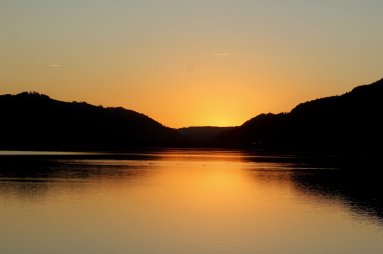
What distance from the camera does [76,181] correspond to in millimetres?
62062

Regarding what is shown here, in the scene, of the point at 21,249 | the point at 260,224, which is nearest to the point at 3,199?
the point at 21,249

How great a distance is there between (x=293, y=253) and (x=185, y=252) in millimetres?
5321

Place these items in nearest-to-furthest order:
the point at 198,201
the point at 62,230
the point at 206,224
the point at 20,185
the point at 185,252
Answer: the point at 185,252 < the point at 62,230 < the point at 206,224 < the point at 198,201 < the point at 20,185

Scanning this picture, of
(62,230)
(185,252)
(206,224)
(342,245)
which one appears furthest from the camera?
(206,224)

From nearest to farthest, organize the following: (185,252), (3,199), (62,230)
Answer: (185,252)
(62,230)
(3,199)

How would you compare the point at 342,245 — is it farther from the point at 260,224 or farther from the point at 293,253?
the point at 260,224

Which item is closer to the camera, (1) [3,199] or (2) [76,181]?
(1) [3,199]

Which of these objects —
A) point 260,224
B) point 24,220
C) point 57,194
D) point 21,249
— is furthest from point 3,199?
point 260,224

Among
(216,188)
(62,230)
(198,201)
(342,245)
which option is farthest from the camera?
(216,188)

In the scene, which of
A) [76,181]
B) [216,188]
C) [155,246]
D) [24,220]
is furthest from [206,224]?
[76,181]

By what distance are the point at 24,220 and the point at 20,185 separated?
71.9 ft

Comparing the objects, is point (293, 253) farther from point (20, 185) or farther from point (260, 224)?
→ point (20, 185)

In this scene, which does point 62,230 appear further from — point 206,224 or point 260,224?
point 260,224

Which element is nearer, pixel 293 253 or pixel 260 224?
pixel 293 253
